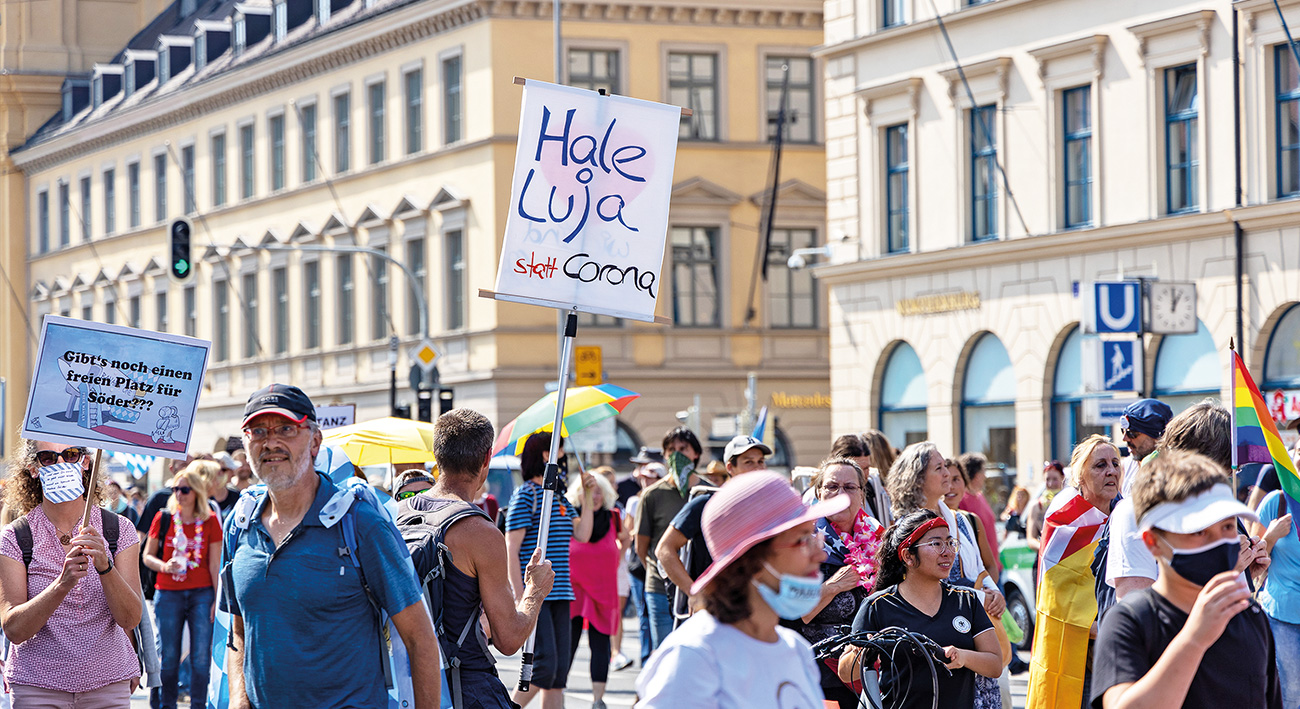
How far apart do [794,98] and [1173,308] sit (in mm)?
20284

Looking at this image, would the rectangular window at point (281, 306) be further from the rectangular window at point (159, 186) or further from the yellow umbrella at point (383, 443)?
the yellow umbrella at point (383, 443)

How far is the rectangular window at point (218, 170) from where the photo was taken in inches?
2133

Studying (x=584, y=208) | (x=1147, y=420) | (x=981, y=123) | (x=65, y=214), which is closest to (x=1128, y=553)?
(x=1147, y=420)

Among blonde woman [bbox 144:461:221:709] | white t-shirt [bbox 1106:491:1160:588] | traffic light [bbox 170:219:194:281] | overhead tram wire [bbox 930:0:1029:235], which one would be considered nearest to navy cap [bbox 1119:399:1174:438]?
white t-shirt [bbox 1106:491:1160:588]

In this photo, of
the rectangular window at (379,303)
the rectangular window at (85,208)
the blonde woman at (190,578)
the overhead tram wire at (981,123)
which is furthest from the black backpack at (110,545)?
the rectangular window at (85,208)

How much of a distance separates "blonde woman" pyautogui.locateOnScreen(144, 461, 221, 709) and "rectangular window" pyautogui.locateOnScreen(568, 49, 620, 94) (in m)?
31.7

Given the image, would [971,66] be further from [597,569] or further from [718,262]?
[597,569]

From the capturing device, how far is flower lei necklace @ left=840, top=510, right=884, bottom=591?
839cm

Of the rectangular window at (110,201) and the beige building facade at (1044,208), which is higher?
the rectangular window at (110,201)

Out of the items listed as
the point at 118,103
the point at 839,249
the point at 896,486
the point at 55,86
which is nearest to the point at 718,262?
the point at 839,249

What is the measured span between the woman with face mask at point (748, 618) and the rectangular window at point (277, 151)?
48.1 metres

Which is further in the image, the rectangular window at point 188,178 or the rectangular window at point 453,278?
the rectangular window at point 188,178

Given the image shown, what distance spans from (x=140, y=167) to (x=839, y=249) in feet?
97.8

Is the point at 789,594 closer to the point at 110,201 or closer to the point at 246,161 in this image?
the point at 246,161
